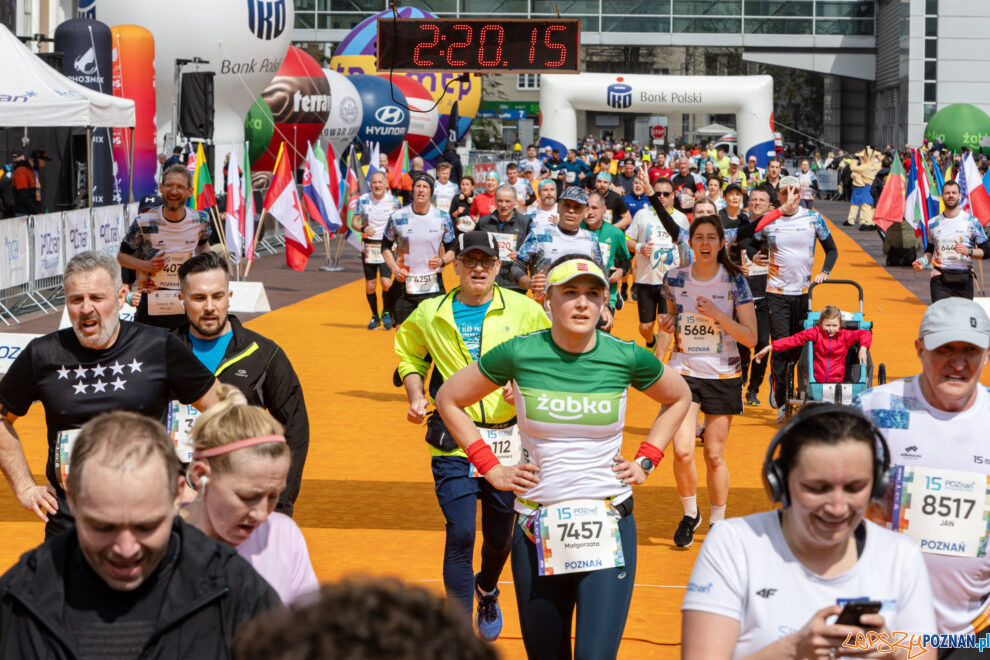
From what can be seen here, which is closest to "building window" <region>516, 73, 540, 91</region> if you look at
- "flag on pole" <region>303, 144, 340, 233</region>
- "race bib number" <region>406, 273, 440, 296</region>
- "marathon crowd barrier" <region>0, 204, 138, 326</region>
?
"flag on pole" <region>303, 144, 340, 233</region>

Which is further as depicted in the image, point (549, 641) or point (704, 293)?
point (704, 293)

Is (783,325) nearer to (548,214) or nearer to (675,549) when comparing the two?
(548,214)

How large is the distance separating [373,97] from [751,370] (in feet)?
79.8

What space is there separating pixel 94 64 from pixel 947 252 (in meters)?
13.2

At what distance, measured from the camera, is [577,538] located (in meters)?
4.61

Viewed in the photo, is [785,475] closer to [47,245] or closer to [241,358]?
[241,358]

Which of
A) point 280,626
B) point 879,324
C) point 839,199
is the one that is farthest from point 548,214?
point 839,199

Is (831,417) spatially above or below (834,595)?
above

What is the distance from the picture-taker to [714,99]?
4381cm

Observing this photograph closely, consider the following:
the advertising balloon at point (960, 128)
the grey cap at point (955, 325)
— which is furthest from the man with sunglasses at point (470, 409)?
the advertising balloon at point (960, 128)

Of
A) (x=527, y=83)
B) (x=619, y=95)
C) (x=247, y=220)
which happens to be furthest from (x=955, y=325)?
(x=527, y=83)

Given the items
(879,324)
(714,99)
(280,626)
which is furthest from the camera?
(714,99)

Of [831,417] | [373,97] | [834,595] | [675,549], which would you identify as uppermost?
[373,97]

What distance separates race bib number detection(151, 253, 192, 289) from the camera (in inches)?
351
